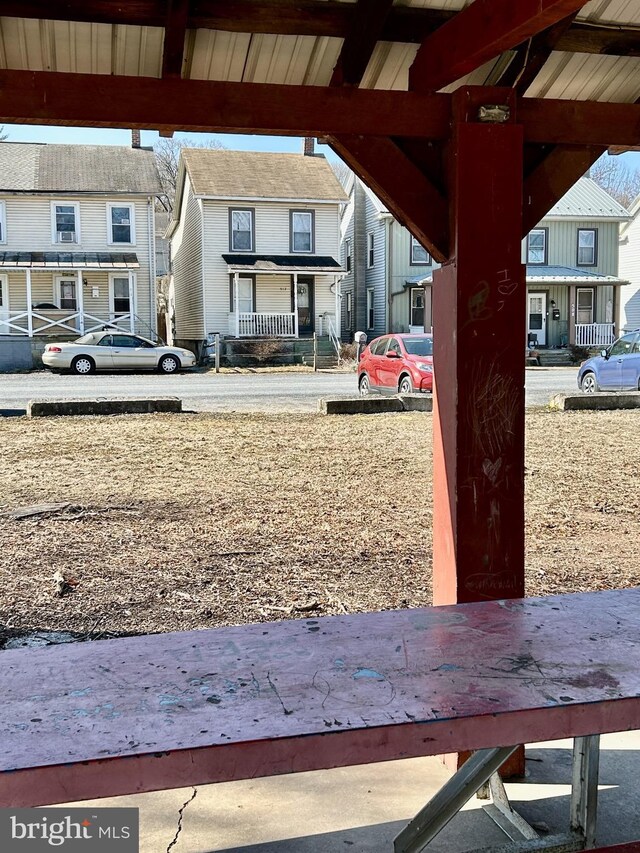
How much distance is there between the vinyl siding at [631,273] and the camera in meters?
36.5

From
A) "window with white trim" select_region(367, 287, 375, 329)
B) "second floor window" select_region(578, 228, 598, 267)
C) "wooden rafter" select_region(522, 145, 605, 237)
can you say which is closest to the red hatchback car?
"wooden rafter" select_region(522, 145, 605, 237)

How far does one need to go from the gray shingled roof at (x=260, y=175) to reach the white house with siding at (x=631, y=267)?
41.6 feet

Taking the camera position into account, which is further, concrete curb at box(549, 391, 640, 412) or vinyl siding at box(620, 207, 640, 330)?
vinyl siding at box(620, 207, 640, 330)

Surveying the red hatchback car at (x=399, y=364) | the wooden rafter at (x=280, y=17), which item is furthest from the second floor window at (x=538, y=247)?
the wooden rafter at (x=280, y=17)

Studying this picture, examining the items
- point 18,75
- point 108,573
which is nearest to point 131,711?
point 18,75

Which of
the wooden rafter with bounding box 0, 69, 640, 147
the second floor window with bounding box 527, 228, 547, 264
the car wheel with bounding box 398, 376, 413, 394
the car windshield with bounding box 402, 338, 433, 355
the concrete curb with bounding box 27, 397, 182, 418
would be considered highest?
the second floor window with bounding box 527, 228, 547, 264

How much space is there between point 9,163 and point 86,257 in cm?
530

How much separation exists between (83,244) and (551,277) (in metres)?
18.5

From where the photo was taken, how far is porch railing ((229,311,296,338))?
3275 centimetres

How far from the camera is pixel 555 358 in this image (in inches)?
1286

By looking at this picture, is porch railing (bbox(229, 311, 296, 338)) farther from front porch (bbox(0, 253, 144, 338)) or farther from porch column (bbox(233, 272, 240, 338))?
front porch (bbox(0, 253, 144, 338))

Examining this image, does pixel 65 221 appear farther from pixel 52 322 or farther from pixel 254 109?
pixel 254 109

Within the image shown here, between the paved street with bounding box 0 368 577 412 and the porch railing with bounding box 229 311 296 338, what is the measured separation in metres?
5.80

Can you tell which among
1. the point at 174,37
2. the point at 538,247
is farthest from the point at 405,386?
the point at 538,247
